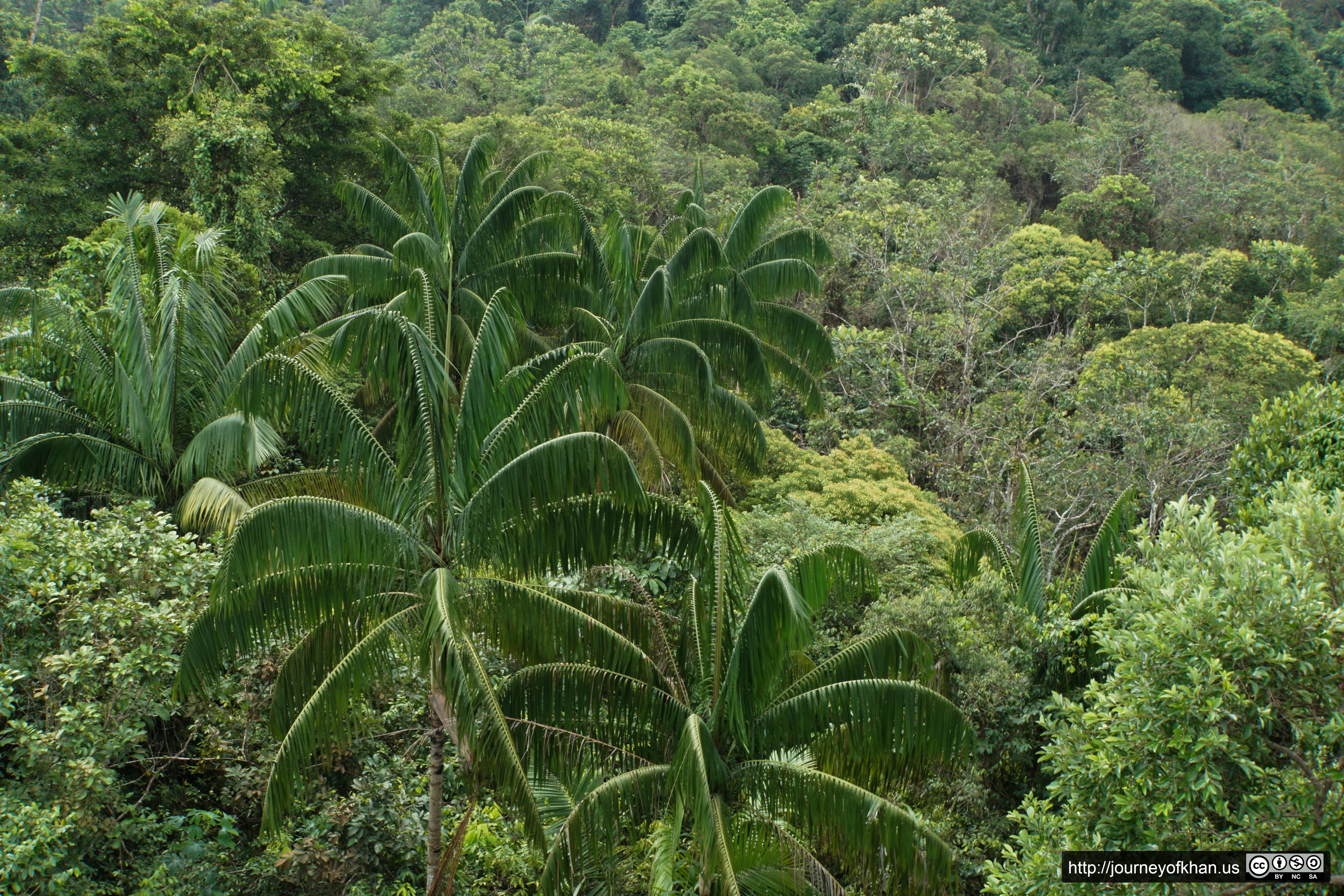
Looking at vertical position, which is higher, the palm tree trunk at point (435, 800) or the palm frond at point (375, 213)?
the palm frond at point (375, 213)

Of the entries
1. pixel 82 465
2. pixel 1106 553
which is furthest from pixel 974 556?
pixel 82 465

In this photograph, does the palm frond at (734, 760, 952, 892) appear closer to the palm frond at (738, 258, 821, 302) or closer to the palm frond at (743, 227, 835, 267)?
the palm frond at (738, 258, 821, 302)

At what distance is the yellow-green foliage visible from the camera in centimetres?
1459

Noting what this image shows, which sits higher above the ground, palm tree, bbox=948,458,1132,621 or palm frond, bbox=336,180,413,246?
palm frond, bbox=336,180,413,246

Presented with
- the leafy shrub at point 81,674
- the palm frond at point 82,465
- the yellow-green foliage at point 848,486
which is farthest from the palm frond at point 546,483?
the yellow-green foliage at point 848,486

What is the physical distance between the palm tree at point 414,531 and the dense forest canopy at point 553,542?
0.11 ft

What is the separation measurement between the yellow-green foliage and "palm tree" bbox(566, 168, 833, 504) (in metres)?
1.22

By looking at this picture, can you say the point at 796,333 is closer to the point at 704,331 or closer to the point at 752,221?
the point at 752,221

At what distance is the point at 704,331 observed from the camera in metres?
13.0

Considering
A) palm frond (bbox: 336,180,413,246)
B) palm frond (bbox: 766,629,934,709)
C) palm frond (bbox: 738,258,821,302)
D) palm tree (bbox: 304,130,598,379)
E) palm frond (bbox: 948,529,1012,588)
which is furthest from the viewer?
palm frond (bbox: 738,258,821,302)

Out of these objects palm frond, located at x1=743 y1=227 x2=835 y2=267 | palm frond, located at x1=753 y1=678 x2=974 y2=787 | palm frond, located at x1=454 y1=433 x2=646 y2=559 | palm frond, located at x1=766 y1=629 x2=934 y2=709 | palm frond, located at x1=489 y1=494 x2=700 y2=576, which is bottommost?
palm frond, located at x1=753 y1=678 x2=974 y2=787

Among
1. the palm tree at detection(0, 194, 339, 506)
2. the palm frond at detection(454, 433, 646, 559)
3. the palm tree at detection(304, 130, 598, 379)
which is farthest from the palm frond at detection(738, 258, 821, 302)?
the palm frond at detection(454, 433, 646, 559)

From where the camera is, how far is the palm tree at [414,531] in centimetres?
584

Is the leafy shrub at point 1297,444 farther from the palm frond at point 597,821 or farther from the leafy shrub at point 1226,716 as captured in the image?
the palm frond at point 597,821
